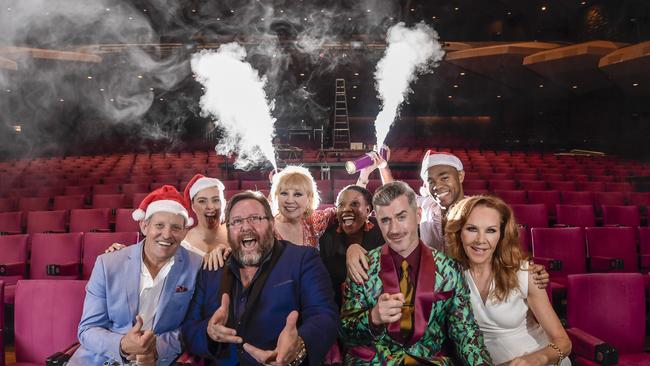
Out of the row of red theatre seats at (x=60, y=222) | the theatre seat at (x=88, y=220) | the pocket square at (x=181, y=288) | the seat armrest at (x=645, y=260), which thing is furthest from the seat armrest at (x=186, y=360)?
the seat armrest at (x=645, y=260)

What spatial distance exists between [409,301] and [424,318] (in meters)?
0.09

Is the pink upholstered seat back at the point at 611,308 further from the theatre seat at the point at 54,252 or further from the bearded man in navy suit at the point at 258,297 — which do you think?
the theatre seat at the point at 54,252

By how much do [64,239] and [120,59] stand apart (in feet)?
39.8

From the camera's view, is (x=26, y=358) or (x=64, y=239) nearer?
(x=26, y=358)

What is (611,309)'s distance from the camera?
2480 mm

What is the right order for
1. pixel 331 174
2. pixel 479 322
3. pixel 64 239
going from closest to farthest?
pixel 479 322
pixel 64 239
pixel 331 174

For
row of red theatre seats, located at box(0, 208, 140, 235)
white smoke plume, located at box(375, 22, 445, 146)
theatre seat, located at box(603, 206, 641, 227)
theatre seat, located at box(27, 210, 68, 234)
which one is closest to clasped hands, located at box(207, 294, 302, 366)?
row of red theatre seats, located at box(0, 208, 140, 235)

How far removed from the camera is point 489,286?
79.8 inches

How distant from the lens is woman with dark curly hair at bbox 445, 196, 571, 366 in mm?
1980

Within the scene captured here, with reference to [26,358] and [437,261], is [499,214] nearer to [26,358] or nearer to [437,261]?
[437,261]

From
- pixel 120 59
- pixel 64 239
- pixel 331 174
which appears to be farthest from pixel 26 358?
pixel 120 59

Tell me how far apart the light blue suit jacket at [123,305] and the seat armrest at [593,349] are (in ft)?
5.85

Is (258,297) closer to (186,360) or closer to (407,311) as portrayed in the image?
(186,360)

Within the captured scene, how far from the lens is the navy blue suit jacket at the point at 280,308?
1.85 meters
